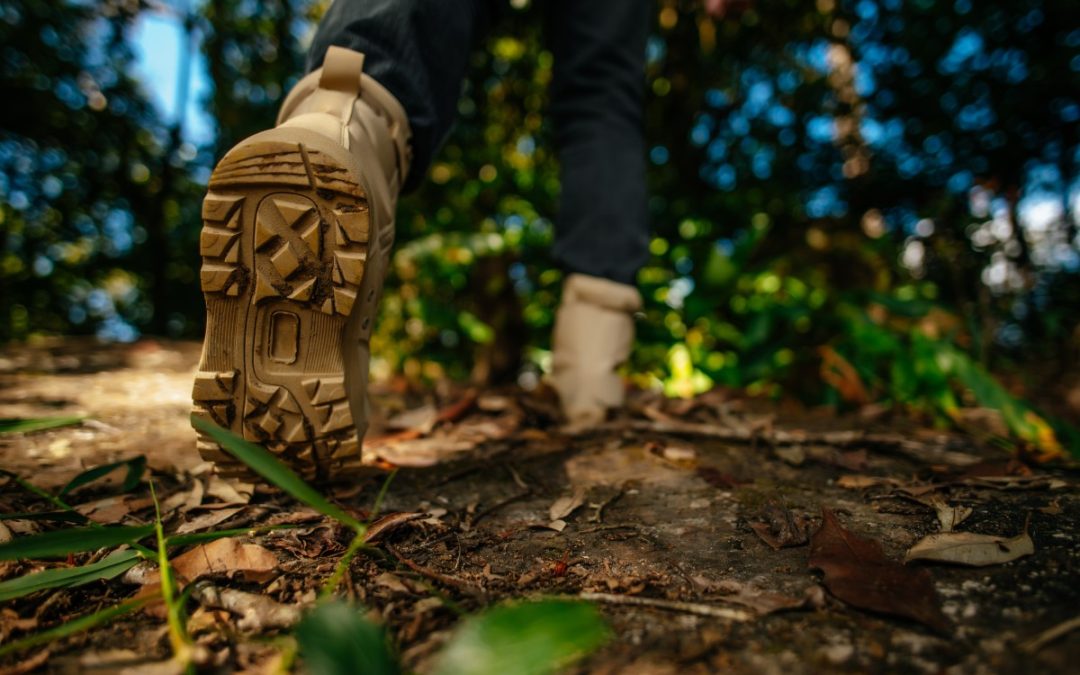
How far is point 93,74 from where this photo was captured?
3324mm

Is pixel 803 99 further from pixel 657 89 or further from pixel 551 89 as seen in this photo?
pixel 551 89

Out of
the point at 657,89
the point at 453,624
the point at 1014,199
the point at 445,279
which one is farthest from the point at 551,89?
the point at 1014,199

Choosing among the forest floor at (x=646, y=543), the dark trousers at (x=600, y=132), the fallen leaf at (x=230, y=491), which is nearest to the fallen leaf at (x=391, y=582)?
the forest floor at (x=646, y=543)

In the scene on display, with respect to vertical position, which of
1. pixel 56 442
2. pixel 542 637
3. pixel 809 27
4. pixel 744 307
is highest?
pixel 809 27

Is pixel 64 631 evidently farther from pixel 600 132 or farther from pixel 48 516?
pixel 600 132

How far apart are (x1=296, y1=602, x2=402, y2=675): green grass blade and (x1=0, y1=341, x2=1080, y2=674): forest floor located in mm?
92

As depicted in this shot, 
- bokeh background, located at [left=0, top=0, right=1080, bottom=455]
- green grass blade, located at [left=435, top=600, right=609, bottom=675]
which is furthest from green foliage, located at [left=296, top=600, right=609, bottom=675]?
bokeh background, located at [left=0, top=0, right=1080, bottom=455]

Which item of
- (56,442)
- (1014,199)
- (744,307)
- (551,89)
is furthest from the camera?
(1014,199)

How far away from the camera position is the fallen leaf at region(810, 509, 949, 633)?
1.66ft

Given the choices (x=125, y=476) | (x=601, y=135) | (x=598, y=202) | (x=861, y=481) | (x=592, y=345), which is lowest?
(x=125, y=476)

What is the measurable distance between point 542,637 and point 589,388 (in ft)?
2.95

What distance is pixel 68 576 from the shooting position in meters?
0.57

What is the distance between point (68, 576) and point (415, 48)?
797mm

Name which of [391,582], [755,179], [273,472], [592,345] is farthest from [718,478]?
[755,179]
